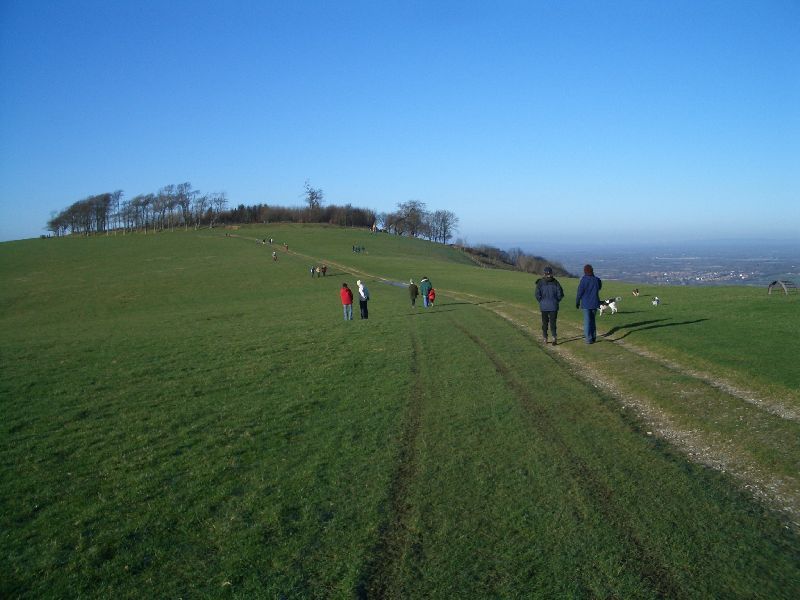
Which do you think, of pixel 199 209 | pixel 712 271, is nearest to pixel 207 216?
pixel 199 209

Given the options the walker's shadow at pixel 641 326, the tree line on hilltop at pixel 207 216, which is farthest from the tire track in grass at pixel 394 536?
the tree line on hilltop at pixel 207 216

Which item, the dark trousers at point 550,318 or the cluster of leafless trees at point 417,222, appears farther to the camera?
the cluster of leafless trees at point 417,222

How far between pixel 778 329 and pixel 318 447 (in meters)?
15.8

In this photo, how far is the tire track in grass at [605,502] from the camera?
17.0ft

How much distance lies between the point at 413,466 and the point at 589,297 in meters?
10.6

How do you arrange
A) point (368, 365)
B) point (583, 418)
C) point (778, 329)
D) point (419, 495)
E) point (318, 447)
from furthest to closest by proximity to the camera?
1. point (778, 329)
2. point (368, 365)
3. point (583, 418)
4. point (318, 447)
5. point (419, 495)

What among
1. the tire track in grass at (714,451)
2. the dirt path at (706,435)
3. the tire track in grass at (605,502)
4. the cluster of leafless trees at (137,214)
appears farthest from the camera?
the cluster of leafless trees at (137,214)

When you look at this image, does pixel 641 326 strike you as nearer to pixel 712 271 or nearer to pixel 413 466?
pixel 413 466

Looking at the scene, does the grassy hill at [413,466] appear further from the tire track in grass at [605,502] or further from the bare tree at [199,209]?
the bare tree at [199,209]

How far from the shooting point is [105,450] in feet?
31.1

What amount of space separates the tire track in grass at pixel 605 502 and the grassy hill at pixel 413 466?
28 mm

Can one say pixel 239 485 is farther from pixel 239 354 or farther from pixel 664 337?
pixel 664 337

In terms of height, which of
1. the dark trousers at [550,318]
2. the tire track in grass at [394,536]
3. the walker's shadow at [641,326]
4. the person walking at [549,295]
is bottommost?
the tire track in grass at [394,536]

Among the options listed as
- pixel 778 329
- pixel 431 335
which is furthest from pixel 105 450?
pixel 778 329
